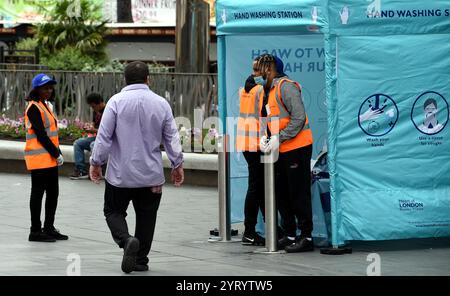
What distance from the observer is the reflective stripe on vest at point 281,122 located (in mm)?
11344

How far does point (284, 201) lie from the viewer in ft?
38.2

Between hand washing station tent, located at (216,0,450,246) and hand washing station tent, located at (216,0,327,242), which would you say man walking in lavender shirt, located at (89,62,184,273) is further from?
hand washing station tent, located at (216,0,327,242)

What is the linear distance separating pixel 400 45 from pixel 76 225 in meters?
4.39

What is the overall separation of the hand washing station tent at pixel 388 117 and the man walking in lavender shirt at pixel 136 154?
1.73 meters

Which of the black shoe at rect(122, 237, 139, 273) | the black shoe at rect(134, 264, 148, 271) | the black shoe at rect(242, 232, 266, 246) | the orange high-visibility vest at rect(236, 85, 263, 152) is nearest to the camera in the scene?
the black shoe at rect(122, 237, 139, 273)

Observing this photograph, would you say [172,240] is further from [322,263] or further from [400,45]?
[400,45]

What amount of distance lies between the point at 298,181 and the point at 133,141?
1.96m

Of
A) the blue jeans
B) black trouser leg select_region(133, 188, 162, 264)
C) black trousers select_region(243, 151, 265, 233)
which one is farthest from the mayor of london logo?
the blue jeans

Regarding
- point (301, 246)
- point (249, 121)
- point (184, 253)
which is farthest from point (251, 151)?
point (184, 253)

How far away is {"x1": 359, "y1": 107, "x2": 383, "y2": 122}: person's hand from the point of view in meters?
11.2

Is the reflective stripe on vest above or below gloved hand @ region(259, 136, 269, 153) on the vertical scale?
above

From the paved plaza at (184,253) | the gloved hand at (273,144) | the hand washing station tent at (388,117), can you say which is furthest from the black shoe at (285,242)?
the gloved hand at (273,144)

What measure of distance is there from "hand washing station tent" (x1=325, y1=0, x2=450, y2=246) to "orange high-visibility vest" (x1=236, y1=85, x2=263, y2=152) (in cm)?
94

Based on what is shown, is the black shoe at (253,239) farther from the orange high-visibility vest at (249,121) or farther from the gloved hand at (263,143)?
the gloved hand at (263,143)
